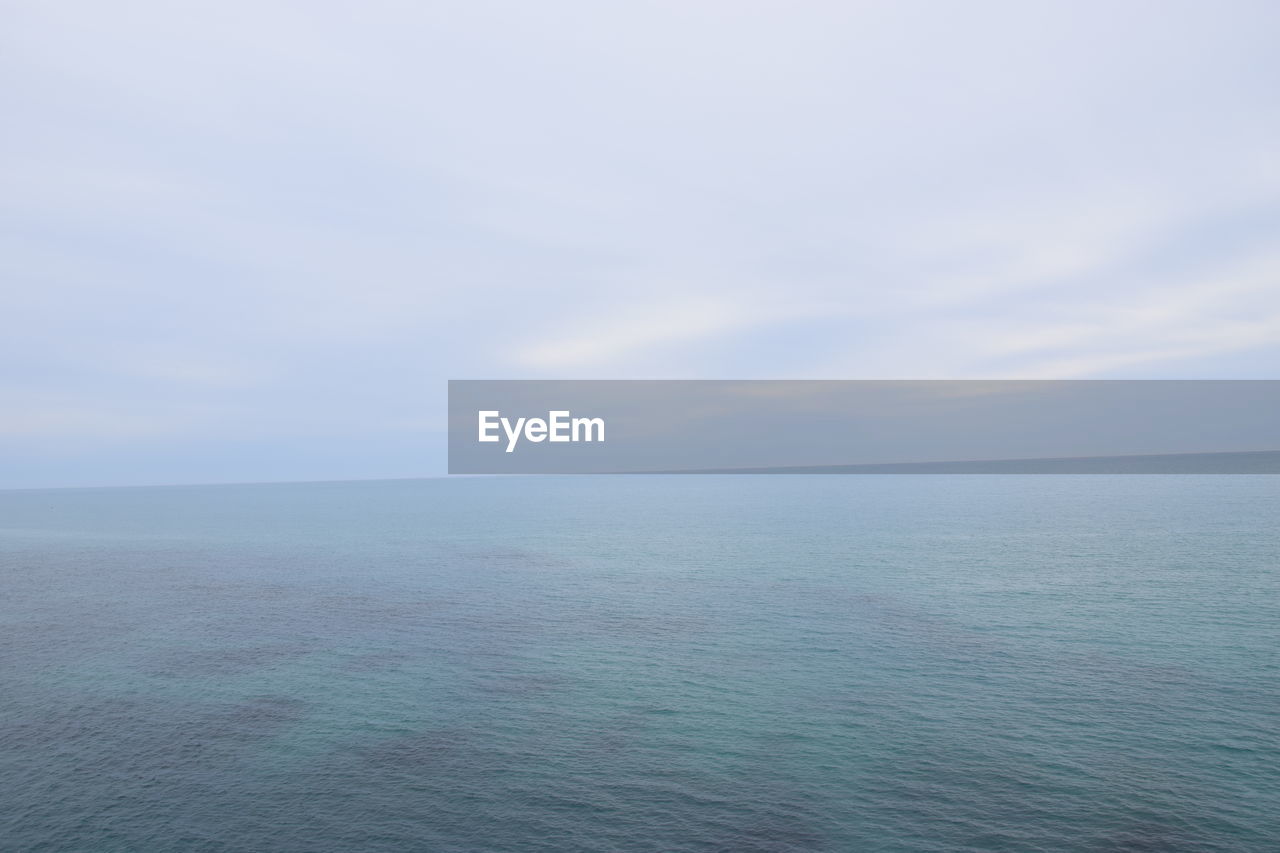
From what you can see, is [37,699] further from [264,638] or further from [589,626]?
[589,626]

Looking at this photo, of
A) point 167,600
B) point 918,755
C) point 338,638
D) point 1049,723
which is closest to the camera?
point 918,755

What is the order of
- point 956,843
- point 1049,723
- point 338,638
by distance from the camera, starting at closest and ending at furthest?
point 956,843 → point 1049,723 → point 338,638

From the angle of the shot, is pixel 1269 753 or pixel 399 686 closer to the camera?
pixel 1269 753

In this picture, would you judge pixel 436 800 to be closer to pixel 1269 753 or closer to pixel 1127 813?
pixel 1127 813

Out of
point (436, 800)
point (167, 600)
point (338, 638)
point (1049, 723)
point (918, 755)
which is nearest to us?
point (436, 800)

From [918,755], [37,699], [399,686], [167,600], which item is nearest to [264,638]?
[37,699]

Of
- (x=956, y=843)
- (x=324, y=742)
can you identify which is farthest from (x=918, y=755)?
(x=324, y=742)
